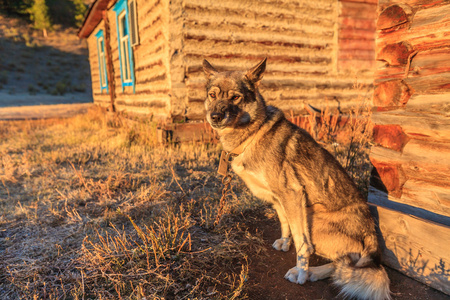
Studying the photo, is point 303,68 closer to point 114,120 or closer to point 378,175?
point 378,175

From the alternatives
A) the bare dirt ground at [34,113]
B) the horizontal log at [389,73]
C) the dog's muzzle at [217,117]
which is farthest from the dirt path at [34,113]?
the horizontal log at [389,73]

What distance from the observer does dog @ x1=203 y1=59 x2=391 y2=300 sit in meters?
2.06

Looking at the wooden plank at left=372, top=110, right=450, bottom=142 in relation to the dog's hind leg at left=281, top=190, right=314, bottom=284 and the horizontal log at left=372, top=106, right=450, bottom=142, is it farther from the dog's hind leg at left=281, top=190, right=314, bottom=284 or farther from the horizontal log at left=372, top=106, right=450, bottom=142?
the dog's hind leg at left=281, top=190, right=314, bottom=284

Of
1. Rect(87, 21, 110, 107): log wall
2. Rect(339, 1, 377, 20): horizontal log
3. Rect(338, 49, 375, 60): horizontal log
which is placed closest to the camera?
Rect(339, 1, 377, 20): horizontal log

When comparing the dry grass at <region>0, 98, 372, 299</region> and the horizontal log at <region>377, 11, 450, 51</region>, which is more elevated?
the horizontal log at <region>377, 11, 450, 51</region>

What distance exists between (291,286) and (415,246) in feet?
3.58

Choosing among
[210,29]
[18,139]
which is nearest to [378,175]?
[210,29]

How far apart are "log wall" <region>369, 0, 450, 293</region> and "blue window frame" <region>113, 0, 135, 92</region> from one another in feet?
24.9

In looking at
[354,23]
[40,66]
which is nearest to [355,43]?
[354,23]

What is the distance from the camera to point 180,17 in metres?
5.47

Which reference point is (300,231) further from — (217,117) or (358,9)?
(358,9)

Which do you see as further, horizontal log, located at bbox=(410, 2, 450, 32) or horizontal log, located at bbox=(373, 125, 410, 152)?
horizontal log, located at bbox=(373, 125, 410, 152)

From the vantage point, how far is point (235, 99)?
2.46 metres

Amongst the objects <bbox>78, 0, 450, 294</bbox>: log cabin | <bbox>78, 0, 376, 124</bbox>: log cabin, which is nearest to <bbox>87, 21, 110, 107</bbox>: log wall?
<bbox>78, 0, 450, 294</bbox>: log cabin
